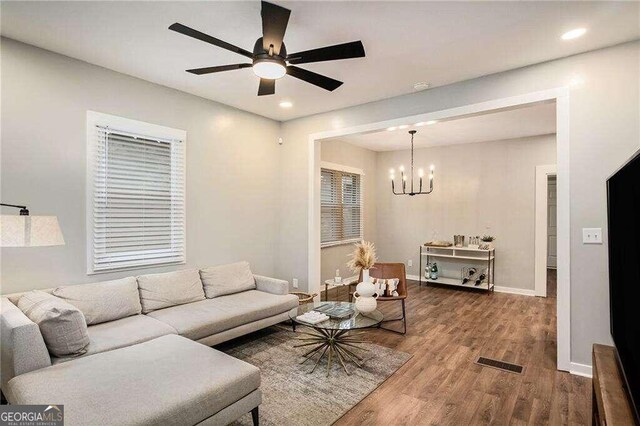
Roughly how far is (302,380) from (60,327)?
1.78m

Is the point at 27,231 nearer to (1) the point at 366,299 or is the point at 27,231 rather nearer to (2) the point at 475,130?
(1) the point at 366,299

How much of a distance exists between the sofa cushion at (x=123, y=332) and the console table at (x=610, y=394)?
9.19 feet

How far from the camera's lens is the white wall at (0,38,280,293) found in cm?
275

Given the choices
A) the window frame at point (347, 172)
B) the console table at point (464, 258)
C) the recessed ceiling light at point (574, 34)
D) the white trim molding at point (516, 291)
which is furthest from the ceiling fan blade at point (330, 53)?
the white trim molding at point (516, 291)

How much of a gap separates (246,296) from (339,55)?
274 centimetres

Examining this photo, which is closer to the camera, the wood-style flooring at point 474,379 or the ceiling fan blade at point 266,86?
the wood-style flooring at point 474,379

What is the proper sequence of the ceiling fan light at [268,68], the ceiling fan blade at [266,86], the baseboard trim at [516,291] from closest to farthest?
1. the ceiling fan light at [268,68]
2. the ceiling fan blade at [266,86]
3. the baseboard trim at [516,291]

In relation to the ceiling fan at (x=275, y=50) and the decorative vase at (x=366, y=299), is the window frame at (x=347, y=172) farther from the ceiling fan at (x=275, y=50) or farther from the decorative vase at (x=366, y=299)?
the ceiling fan at (x=275, y=50)

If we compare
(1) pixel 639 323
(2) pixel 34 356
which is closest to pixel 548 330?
(1) pixel 639 323

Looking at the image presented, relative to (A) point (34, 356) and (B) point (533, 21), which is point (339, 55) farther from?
(A) point (34, 356)

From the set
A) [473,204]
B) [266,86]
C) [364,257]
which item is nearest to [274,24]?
[266,86]

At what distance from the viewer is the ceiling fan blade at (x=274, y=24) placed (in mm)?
1907

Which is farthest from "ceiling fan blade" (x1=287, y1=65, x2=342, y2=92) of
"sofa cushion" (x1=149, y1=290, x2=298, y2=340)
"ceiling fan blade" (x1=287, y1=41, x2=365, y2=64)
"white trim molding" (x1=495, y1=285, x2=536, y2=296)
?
"white trim molding" (x1=495, y1=285, x2=536, y2=296)

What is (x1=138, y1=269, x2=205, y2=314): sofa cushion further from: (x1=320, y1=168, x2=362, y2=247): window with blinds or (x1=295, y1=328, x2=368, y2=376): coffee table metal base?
(x1=320, y1=168, x2=362, y2=247): window with blinds
